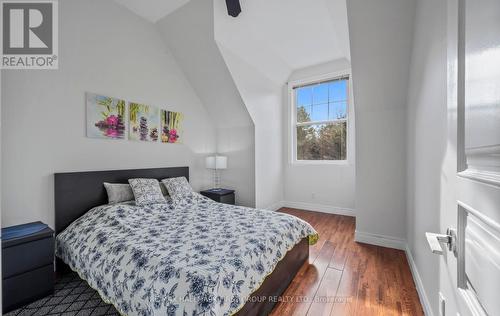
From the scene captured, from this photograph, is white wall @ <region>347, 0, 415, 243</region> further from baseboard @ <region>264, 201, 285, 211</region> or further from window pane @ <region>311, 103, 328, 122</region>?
baseboard @ <region>264, 201, 285, 211</region>

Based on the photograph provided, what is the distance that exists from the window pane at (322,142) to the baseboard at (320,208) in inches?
38.5

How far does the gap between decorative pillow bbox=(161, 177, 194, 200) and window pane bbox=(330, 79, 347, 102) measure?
3248 mm

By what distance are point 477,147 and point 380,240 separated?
269 centimetres

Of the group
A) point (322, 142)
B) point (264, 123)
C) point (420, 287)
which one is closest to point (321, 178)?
point (322, 142)

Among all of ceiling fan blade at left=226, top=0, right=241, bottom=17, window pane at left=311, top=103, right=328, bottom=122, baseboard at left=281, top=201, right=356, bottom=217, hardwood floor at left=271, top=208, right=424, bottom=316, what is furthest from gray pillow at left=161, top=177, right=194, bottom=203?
window pane at left=311, top=103, right=328, bottom=122

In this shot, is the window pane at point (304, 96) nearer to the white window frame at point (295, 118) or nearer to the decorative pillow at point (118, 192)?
the white window frame at point (295, 118)

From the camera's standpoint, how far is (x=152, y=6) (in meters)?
2.71

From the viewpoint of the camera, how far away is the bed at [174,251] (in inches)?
45.7

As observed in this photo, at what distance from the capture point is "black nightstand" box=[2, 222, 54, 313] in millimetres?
1535

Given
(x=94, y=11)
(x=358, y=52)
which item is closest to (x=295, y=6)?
(x=358, y=52)

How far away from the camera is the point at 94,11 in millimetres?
2391

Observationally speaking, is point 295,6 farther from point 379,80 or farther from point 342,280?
point 342,280

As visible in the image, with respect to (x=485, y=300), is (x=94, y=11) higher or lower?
higher

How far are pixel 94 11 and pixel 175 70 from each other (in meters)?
1.16
